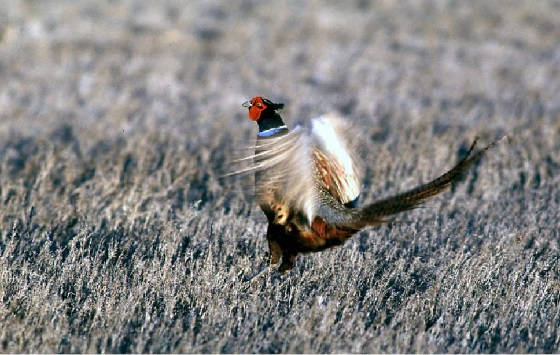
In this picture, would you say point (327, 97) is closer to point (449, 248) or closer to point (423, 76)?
point (423, 76)

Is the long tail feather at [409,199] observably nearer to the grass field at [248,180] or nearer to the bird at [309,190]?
the bird at [309,190]

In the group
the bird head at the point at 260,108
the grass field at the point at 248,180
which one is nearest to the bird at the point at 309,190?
the bird head at the point at 260,108

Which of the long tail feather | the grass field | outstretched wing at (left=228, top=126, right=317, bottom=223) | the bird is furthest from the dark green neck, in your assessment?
the long tail feather

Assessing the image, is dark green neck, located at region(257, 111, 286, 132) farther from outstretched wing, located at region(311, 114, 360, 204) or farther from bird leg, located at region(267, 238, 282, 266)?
bird leg, located at region(267, 238, 282, 266)

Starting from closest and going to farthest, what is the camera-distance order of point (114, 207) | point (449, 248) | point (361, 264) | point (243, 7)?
point (361, 264)
point (449, 248)
point (114, 207)
point (243, 7)

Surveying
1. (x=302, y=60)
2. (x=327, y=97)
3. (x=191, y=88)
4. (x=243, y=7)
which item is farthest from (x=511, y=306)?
(x=243, y=7)

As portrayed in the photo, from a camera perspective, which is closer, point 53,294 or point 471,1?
point 53,294
